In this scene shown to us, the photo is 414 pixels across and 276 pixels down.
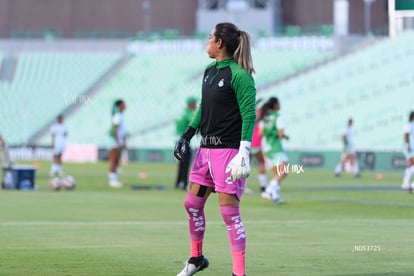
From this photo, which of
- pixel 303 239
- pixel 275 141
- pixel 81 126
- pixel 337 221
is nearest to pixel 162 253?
pixel 303 239

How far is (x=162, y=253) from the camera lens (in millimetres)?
14328

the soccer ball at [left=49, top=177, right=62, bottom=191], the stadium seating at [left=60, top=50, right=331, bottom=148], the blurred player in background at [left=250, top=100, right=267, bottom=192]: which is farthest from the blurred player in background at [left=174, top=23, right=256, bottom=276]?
the stadium seating at [left=60, top=50, right=331, bottom=148]

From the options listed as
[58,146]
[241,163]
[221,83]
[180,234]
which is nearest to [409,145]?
[58,146]

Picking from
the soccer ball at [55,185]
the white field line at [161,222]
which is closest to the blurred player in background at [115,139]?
the soccer ball at [55,185]

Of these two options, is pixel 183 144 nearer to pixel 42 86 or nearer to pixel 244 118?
pixel 244 118

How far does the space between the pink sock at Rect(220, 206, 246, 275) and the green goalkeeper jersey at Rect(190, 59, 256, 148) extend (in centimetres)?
64

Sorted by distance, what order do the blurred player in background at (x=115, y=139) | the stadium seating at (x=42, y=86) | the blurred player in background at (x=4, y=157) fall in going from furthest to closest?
the stadium seating at (x=42, y=86)
the blurred player in background at (x=115, y=139)
the blurred player in background at (x=4, y=157)

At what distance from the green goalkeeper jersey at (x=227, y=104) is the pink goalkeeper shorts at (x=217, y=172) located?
0.08 meters

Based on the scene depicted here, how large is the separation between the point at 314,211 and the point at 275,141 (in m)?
3.72

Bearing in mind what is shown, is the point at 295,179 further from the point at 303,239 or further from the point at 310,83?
the point at 310,83

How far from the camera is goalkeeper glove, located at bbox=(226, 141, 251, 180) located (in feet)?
36.5

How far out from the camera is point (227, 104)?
1146 centimetres

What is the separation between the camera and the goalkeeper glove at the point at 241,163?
1112 centimetres

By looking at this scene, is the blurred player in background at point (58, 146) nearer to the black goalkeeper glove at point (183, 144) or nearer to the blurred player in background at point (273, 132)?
the blurred player in background at point (273, 132)
